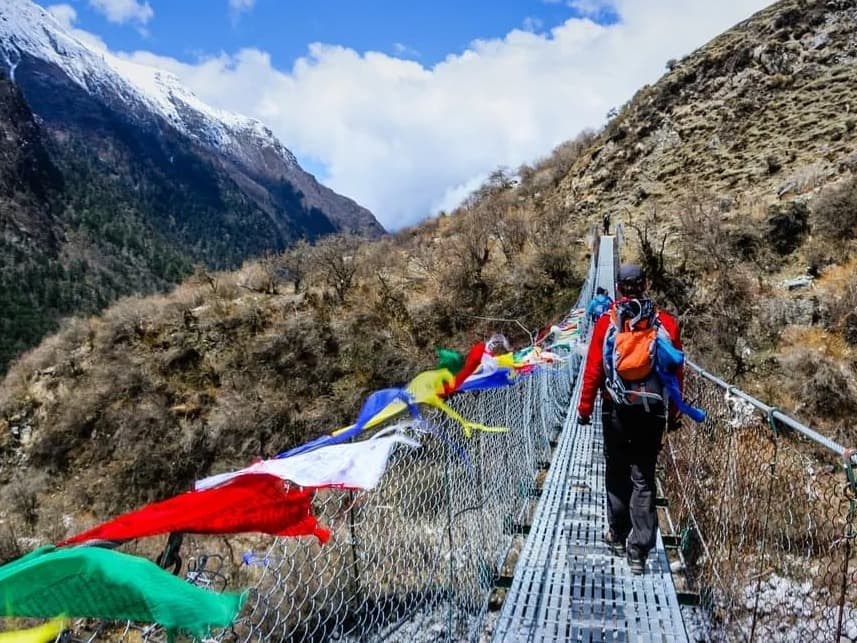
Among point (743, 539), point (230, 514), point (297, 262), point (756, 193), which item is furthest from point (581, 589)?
point (297, 262)

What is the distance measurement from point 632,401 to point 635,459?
359mm

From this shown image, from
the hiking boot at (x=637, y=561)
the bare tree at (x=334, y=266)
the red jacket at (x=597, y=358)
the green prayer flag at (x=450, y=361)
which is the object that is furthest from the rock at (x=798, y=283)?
the bare tree at (x=334, y=266)

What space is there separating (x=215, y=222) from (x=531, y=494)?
142m

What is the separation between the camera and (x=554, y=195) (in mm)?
21344

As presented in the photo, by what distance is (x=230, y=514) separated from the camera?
137 centimetres

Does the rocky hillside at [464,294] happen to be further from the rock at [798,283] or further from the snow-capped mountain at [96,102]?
the snow-capped mountain at [96,102]

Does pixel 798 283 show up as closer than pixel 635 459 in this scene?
No

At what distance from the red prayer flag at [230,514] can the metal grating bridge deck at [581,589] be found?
1.40m

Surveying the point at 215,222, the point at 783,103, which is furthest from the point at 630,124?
the point at 215,222

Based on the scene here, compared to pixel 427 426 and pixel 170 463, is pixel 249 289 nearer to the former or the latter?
pixel 170 463

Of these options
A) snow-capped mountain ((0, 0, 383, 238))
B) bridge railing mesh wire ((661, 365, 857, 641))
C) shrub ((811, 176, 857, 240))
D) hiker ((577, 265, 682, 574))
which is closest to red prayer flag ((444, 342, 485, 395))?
hiker ((577, 265, 682, 574))

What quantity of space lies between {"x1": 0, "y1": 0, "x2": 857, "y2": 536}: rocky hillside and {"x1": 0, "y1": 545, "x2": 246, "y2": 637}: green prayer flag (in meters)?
10.3

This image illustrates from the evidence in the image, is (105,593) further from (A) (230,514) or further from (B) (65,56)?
(B) (65,56)

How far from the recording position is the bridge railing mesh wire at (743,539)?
2.96 meters
